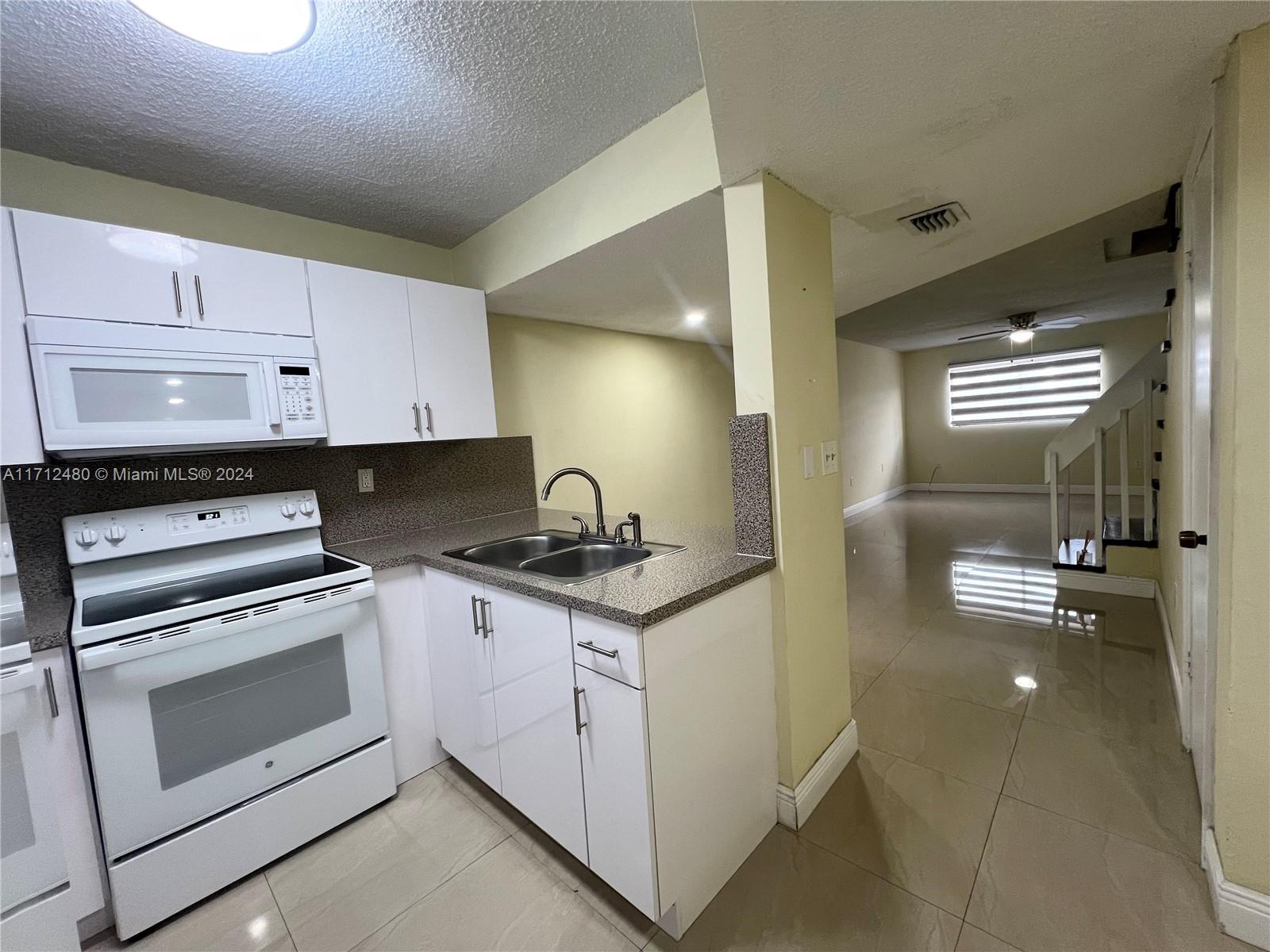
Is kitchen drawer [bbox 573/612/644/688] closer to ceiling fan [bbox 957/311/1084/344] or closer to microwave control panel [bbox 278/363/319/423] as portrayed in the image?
microwave control panel [bbox 278/363/319/423]

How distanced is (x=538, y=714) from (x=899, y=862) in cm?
114

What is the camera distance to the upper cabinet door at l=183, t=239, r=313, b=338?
1.64m

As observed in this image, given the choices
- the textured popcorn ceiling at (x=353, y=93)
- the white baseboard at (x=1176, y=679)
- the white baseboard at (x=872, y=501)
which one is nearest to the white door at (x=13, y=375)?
the textured popcorn ceiling at (x=353, y=93)

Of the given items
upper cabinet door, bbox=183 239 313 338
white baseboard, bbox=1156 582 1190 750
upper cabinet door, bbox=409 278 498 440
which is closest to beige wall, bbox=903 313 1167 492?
white baseboard, bbox=1156 582 1190 750

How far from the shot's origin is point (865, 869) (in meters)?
1.46

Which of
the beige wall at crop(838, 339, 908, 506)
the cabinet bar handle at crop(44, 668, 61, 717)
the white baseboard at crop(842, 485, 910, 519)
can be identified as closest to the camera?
the cabinet bar handle at crop(44, 668, 61, 717)

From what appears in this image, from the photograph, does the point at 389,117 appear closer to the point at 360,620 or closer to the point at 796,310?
the point at 796,310

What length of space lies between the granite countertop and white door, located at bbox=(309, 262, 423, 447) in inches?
18.9

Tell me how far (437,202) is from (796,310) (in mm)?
1581

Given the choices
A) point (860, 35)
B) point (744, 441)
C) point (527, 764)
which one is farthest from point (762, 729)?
point (860, 35)

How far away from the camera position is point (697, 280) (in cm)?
249

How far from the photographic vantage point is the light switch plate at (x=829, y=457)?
1768 millimetres

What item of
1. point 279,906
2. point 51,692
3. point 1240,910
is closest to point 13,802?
point 51,692

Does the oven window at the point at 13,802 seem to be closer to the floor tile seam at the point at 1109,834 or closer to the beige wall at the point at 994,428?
the floor tile seam at the point at 1109,834
